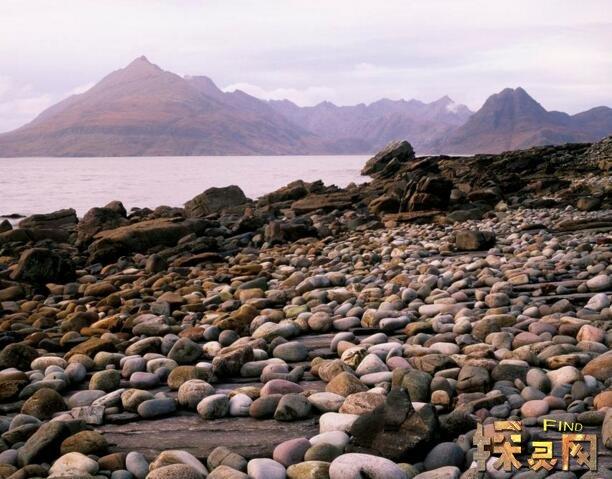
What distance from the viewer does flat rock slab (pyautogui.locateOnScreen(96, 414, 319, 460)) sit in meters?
3.61

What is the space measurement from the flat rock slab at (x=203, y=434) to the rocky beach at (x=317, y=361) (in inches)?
0.5

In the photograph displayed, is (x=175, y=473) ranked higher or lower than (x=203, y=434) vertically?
higher

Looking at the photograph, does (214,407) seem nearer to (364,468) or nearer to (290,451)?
(290,451)

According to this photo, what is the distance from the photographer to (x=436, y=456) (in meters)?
3.10

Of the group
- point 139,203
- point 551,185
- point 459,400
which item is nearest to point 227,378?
Answer: point 459,400

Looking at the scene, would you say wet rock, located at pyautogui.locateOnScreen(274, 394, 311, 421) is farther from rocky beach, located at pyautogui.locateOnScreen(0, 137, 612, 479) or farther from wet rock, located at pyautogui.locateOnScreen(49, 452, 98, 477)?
wet rock, located at pyautogui.locateOnScreen(49, 452, 98, 477)

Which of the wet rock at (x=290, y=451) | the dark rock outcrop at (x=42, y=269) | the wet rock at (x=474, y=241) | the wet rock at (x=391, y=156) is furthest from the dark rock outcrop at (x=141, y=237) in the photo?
the wet rock at (x=391, y=156)

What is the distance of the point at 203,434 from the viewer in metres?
3.84

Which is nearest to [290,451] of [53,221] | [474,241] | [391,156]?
[474,241]

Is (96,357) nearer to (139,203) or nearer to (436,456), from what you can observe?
(436,456)

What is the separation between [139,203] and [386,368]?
31.6 m

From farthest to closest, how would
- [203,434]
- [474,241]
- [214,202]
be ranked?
[214,202], [474,241], [203,434]

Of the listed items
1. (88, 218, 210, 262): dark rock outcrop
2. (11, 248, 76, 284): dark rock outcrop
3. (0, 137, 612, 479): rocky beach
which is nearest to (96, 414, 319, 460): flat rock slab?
(0, 137, 612, 479): rocky beach

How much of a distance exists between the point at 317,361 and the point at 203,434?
4.13 feet
